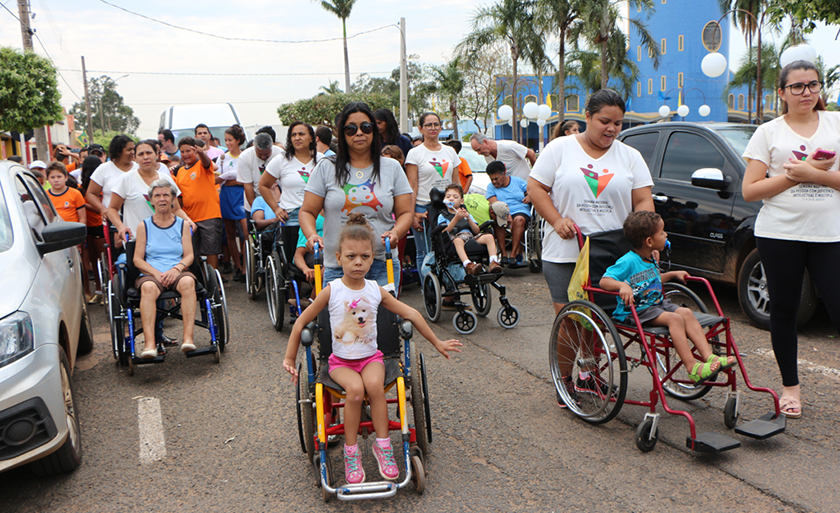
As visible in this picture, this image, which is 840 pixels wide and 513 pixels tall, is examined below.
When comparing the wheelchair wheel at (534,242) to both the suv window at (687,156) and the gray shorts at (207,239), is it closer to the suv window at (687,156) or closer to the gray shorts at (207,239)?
the suv window at (687,156)

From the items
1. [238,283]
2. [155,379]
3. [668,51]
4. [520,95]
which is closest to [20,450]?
[155,379]

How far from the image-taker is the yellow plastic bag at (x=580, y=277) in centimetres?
397

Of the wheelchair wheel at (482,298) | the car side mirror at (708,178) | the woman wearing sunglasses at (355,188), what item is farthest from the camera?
the wheelchair wheel at (482,298)

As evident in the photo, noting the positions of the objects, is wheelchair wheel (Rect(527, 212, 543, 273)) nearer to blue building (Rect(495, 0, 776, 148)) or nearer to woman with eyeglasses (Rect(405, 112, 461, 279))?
woman with eyeglasses (Rect(405, 112, 461, 279))

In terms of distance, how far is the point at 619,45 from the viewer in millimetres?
33625

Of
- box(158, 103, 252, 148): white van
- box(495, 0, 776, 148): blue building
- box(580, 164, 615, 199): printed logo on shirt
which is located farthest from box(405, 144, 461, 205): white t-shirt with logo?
box(495, 0, 776, 148): blue building

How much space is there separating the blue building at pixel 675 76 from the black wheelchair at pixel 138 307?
42586 millimetres

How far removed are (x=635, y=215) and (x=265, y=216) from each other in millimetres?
4972

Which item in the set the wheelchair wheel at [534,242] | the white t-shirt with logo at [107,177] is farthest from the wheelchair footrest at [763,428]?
the white t-shirt with logo at [107,177]

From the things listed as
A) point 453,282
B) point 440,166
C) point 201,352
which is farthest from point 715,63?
point 201,352

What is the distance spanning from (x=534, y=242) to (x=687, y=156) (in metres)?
2.93

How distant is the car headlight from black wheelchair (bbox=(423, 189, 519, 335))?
393 cm

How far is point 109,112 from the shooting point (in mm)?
109125

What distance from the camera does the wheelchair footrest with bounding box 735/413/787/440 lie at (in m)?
3.67
